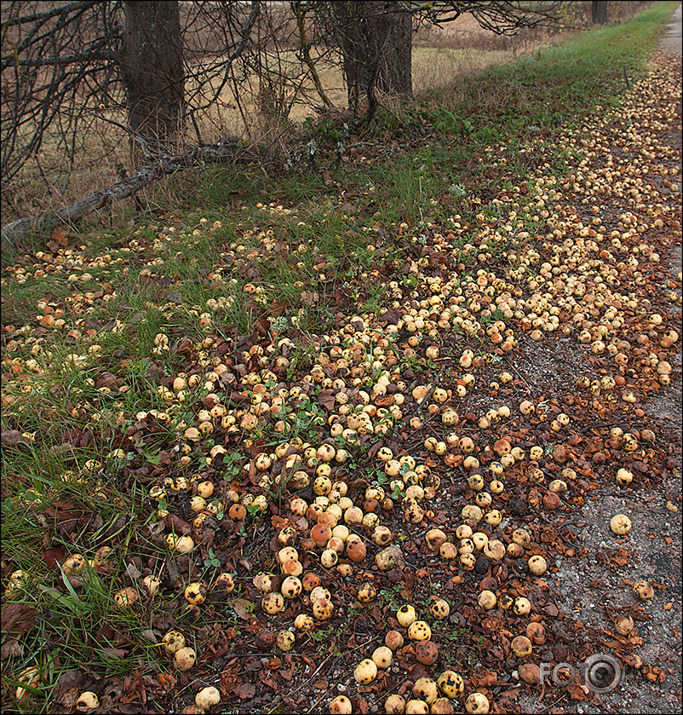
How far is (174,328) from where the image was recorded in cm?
329

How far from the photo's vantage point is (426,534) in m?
2.18

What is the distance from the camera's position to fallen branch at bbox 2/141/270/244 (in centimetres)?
468

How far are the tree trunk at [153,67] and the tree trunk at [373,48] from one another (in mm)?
1847

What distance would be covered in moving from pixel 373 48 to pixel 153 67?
2.57 m

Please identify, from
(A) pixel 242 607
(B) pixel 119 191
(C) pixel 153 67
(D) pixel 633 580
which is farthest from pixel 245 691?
(C) pixel 153 67

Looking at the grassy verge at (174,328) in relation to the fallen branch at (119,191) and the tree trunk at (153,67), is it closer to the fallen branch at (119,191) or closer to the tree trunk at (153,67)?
the fallen branch at (119,191)

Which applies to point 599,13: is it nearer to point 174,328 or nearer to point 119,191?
point 119,191

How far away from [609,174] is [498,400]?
4115 mm

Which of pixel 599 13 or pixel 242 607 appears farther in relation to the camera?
pixel 599 13

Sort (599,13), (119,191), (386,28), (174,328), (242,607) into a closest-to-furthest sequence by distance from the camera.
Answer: (242,607)
(174,328)
(119,191)
(386,28)
(599,13)

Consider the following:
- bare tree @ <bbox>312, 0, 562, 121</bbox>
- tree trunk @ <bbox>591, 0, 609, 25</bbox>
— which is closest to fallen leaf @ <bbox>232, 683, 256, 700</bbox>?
bare tree @ <bbox>312, 0, 562, 121</bbox>

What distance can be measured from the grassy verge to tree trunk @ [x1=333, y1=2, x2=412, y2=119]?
0.61m

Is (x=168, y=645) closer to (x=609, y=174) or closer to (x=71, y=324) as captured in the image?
(x=71, y=324)

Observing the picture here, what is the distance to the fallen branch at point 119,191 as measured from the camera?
15.3 ft
